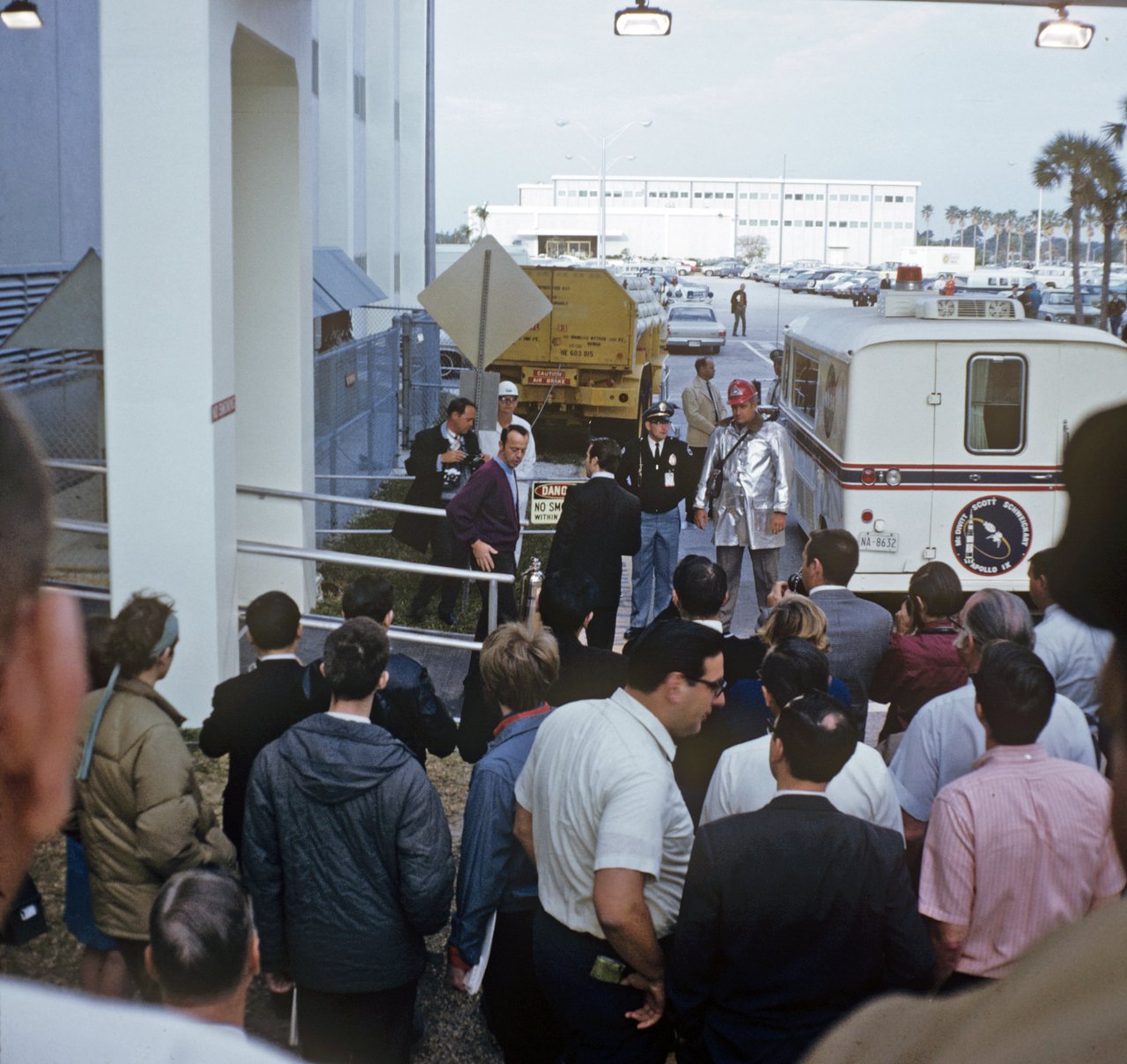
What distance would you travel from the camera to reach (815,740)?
12.0ft

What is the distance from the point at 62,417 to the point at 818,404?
393 inches

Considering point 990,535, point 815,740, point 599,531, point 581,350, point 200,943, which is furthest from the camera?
point 581,350

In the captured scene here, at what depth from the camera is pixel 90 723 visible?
4.40m

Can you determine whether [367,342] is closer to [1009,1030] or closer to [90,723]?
[90,723]

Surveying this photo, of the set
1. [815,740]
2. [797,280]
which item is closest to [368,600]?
[815,740]

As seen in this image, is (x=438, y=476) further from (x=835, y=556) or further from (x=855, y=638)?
(x=855, y=638)

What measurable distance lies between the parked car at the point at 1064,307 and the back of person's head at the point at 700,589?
47389 millimetres

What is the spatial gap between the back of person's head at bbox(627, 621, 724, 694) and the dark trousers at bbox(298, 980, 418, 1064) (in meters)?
1.32

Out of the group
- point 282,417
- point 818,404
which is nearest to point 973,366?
point 818,404

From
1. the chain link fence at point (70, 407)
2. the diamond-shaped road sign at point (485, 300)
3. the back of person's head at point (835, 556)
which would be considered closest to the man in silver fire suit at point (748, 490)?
the diamond-shaped road sign at point (485, 300)

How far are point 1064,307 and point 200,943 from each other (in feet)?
195

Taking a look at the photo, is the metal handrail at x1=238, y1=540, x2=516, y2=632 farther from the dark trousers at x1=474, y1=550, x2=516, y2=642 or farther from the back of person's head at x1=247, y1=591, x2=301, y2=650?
the back of person's head at x1=247, y1=591, x2=301, y2=650

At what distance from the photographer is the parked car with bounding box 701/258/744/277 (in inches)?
4877

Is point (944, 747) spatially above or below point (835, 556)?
below
